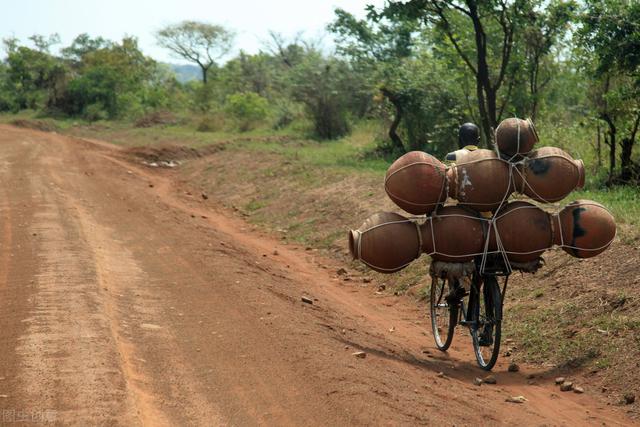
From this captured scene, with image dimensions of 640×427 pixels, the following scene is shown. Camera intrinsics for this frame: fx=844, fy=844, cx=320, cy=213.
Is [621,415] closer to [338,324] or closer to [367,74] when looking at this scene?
[338,324]

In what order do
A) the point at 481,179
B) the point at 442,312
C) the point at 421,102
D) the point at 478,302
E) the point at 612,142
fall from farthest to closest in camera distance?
the point at 421,102
the point at 612,142
the point at 442,312
the point at 478,302
the point at 481,179

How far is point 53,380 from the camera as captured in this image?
5398mm

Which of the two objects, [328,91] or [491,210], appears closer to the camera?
[491,210]

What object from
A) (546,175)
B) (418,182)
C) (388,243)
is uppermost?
(546,175)

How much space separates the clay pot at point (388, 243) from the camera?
21.7 ft

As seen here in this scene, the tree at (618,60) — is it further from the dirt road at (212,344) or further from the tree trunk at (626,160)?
the dirt road at (212,344)

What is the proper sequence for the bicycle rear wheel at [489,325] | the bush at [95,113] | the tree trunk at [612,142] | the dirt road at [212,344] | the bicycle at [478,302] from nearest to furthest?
the dirt road at [212,344]
the bicycle rear wheel at [489,325]
the bicycle at [478,302]
the tree trunk at [612,142]
the bush at [95,113]

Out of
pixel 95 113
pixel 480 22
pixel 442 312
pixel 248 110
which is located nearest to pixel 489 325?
pixel 442 312

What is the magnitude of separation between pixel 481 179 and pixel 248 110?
84.5 ft

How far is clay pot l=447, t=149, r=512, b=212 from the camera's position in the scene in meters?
6.55

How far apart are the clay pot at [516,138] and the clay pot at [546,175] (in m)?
0.11

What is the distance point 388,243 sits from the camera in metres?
6.60

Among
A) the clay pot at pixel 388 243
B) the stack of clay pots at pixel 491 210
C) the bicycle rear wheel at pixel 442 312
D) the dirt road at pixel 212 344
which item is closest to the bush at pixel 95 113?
the dirt road at pixel 212 344

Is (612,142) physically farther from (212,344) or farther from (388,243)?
(212,344)
